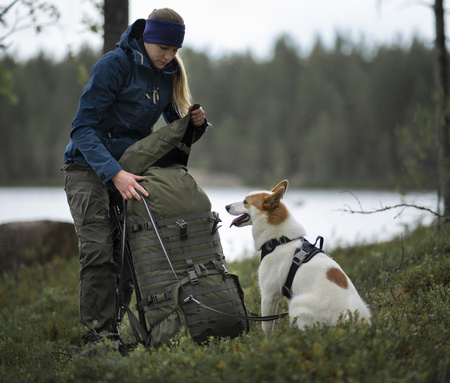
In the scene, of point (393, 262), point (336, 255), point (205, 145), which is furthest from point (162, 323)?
point (205, 145)

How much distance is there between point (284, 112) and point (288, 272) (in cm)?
4615

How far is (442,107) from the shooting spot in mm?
7102

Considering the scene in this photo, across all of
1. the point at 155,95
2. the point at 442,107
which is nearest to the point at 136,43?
the point at 155,95

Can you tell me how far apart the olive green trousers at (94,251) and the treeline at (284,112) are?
3605 centimetres

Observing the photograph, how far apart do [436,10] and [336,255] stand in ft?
14.7

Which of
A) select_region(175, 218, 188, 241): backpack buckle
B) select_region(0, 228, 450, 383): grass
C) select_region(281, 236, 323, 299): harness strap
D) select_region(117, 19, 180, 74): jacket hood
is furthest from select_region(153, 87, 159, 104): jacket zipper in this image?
select_region(0, 228, 450, 383): grass

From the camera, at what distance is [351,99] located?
160ft

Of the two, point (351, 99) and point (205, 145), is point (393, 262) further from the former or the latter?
point (351, 99)

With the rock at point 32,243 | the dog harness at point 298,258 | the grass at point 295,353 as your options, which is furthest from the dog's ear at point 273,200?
the rock at point 32,243

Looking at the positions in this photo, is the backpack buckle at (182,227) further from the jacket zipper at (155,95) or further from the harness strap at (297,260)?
the jacket zipper at (155,95)

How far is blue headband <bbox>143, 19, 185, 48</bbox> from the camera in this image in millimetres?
3781

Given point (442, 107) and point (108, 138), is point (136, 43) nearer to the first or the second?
point (108, 138)

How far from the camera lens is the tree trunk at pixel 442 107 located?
7117mm

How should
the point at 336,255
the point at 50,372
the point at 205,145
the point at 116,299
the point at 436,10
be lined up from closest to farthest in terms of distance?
the point at 50,372
the point at 116,299
the point at 436,10
the point at 336,255
the point at 205,145
